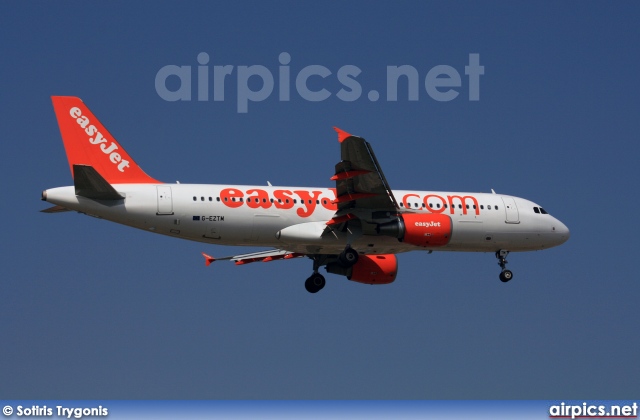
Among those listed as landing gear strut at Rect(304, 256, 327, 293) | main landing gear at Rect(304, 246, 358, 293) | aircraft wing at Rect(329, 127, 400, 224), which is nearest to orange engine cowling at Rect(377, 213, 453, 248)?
aircraft wing at Rect(329, 127, 400, 224)

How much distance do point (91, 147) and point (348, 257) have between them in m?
10.7

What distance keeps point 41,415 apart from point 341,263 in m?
14.8

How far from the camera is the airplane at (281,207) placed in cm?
4512

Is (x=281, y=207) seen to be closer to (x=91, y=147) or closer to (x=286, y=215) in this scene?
(x=286, y=215)

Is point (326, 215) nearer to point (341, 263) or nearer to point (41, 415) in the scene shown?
point (341, 263)

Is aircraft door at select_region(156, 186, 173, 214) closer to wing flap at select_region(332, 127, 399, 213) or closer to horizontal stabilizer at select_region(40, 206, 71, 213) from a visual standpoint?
horizontal stabilizer at select_region(40, 206, 71, 213)

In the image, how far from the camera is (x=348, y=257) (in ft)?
158

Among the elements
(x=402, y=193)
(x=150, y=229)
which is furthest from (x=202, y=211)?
(x=402, y=193)

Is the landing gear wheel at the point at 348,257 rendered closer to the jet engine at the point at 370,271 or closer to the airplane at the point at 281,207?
the airplane at the point at 281,207

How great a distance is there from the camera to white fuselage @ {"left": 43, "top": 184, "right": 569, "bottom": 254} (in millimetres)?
45500

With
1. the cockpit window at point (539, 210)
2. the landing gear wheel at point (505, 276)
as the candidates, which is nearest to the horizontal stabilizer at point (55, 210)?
the landing gear wheel at point (505, 276)

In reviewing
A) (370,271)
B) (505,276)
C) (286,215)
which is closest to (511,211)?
(505,276)

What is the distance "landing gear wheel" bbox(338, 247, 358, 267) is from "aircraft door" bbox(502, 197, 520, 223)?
7.37m

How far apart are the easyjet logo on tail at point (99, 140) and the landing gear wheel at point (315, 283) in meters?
10.2
